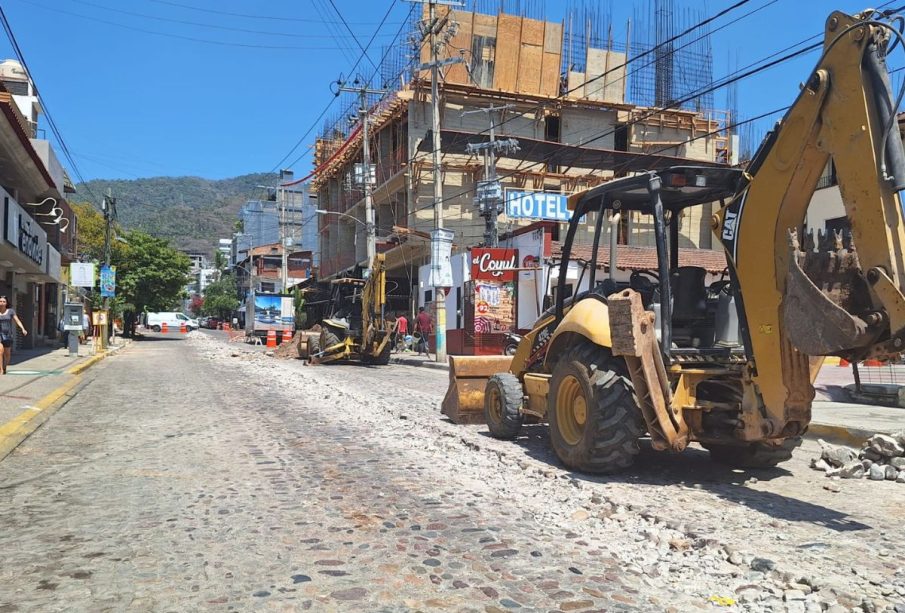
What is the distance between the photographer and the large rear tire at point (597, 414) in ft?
19.4

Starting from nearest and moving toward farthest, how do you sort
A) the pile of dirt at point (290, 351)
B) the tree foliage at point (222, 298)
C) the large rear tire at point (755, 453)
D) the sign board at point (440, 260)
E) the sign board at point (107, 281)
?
the large rear tire at point (755, 453) → the sign board at point (440, 260) → the pile of dirt at point (290, 351) → the sign board at point (107, 281) → the tree foliage at point (222, 298)

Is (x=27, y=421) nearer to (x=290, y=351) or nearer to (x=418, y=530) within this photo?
(x=418, y=530)

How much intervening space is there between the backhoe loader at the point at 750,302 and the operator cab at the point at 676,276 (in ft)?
0.05

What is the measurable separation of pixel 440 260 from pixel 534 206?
5.99 meters

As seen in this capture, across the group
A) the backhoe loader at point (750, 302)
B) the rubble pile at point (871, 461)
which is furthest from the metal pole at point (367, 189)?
the rubble pile at point (871, 461)

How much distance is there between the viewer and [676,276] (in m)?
6.58

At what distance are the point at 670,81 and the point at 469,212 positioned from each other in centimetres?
1257

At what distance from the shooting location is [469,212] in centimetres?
3638

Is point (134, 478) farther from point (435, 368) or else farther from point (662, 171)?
point (435, 368)

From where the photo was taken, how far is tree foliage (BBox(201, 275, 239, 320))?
9381 cm

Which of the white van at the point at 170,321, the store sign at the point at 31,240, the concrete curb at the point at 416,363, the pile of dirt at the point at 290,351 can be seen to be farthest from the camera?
the white van at the point at 170,321

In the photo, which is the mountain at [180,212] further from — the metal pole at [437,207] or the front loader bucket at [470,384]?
the front loader bucket at [470,384]

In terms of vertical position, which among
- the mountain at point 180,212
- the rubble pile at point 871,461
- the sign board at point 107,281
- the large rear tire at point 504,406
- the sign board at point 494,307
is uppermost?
the mountain at point 180,212

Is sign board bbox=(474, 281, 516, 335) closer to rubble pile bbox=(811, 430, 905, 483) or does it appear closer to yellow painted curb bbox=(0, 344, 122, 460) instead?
yellow painted curb bbox=(0, 344, 122, 460)
